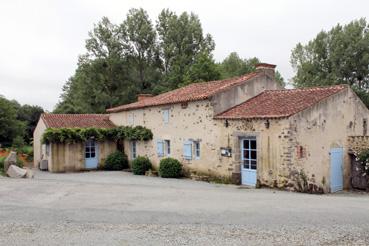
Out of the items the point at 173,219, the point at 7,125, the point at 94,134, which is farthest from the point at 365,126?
the point at 7,125

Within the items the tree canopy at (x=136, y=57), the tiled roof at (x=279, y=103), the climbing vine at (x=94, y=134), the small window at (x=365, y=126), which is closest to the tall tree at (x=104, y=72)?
the tree canopy at (x=136, y=57)

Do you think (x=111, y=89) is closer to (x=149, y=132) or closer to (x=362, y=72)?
(x=149, y=132)

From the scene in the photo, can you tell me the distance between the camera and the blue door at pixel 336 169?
16.3 metres

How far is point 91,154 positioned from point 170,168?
7.52 metres

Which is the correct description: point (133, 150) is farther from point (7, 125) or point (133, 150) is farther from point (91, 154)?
point (7, 125)

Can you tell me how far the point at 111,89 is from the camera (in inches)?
1582

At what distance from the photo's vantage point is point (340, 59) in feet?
115

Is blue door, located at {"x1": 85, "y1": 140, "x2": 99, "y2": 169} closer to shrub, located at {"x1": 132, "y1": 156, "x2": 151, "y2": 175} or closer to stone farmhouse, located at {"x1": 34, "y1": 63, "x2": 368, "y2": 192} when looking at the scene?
shrub, located at {"x1": 132, "y1": 156, "x2": 151, "y2": 175}

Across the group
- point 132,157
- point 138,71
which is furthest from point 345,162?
point 138,71

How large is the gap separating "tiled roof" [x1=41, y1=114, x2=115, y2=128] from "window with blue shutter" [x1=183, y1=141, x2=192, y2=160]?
856cm

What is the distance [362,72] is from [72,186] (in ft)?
97.4

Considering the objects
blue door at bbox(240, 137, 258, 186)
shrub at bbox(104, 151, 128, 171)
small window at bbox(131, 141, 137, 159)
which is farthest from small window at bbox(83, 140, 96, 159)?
blue door at bbox(240, 137, 258, 186)

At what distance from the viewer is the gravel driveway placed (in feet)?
24.0

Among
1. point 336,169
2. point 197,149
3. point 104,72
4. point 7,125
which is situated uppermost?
point 104,72
